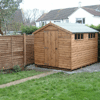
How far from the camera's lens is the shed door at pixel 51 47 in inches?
390

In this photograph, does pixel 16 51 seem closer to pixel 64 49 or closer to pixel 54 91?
pixel 64 49

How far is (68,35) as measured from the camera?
934 centimetres

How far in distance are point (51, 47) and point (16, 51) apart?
235 centimetres

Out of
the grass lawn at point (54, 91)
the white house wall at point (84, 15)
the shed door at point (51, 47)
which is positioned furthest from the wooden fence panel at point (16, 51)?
the white house wall at point (84, 15)

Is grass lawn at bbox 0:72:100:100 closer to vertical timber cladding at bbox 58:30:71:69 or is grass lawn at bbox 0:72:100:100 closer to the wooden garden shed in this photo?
vertical timber cladding at bbox 58:30:71:69

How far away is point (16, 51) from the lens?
10781 mm

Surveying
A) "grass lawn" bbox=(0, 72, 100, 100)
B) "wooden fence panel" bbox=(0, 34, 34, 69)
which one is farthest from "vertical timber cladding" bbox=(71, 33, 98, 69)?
"wooden fence panel" bbox=(0, 34, 34, 69)

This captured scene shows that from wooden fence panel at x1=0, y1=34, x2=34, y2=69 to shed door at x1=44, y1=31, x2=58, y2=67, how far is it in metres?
1.73

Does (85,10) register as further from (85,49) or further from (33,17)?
(33,17)

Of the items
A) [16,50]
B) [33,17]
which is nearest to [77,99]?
[16,50]

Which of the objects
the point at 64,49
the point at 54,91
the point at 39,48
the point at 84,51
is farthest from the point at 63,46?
the point at 54,91

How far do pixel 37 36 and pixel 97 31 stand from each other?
14.1 ft

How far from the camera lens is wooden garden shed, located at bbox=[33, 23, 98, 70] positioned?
9.44 m

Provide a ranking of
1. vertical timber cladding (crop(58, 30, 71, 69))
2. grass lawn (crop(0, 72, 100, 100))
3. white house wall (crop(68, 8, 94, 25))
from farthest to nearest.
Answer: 1. white house wall (crop(68, 8, 94, 25))
2. vertical timber cladding (crop(58, 30, 71, 69))
3. grass lawn (crop(0, 72, 100, 100))
